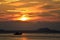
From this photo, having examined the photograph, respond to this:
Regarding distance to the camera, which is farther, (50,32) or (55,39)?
(50,32)

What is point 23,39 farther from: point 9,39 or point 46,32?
point 46,32

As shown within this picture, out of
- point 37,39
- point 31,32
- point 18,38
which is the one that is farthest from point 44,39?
point 31,32

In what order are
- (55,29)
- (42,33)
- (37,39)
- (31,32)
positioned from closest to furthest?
(37,39), (42,33), (31,32), (55,29)

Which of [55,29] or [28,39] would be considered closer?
[28,39]

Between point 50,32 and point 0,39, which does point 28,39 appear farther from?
point 50,32

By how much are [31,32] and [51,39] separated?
6568mm

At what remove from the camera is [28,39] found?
70.7ft

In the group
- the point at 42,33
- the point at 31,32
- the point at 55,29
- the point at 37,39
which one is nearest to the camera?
the point at 37,39

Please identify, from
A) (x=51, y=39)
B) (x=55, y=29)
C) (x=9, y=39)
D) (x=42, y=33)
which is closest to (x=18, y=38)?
(x=9, y=39)

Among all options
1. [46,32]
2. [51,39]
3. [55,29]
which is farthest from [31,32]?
[51,39]

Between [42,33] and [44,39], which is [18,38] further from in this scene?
[42,33]

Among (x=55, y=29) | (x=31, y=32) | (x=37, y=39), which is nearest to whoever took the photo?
(x=37, y=39)

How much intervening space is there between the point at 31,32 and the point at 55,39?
23.2 ft

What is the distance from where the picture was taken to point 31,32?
28547mm
